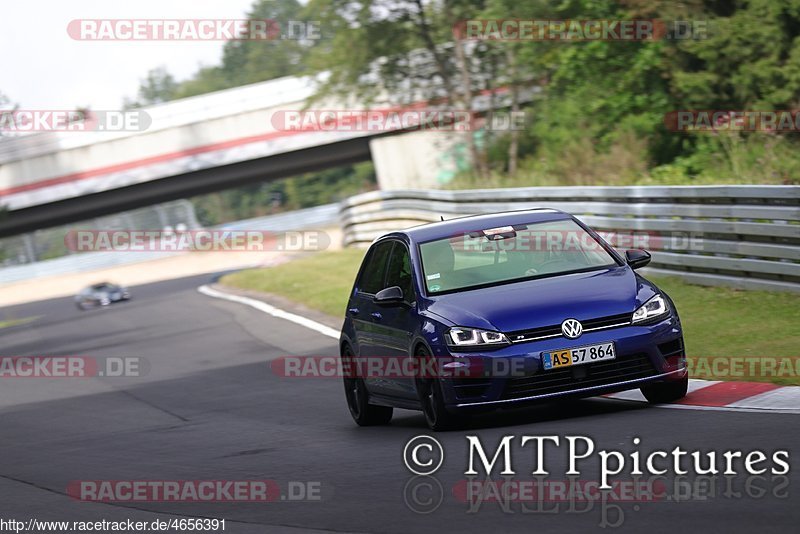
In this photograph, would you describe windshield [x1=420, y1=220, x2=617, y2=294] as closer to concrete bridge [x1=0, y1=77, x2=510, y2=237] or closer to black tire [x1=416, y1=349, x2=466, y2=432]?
black tire [x1=416, y1=349, x2=466, y2=432]

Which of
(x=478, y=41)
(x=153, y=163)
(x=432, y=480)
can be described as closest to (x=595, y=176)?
(x=478, y=41)

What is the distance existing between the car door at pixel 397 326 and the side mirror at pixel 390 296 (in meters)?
0.06

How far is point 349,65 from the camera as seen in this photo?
129 feet

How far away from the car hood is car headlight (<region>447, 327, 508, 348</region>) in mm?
39

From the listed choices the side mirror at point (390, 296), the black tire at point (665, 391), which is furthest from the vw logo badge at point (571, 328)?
the side mirror at point (390, 296)

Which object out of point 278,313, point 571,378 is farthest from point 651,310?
point 278,313

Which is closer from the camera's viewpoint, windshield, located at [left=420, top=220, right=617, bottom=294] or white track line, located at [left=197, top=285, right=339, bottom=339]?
windshield, located at [left=420, top=220, right=617, bottom=294]

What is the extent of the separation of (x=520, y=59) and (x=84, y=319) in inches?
499

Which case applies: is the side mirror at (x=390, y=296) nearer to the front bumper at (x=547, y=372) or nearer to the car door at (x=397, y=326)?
the car door at (x=397, y=326)

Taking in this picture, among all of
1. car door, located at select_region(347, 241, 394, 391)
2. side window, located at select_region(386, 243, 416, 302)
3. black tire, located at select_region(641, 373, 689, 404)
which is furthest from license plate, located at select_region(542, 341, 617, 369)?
car door, located at select_region(347, 241, 394, 391)

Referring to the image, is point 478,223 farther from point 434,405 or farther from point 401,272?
point 434,405

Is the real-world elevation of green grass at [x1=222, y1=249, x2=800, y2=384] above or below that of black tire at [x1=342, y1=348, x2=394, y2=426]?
below

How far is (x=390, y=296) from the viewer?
10.2 metres

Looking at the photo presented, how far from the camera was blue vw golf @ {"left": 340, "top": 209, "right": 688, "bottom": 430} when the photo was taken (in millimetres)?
9242
